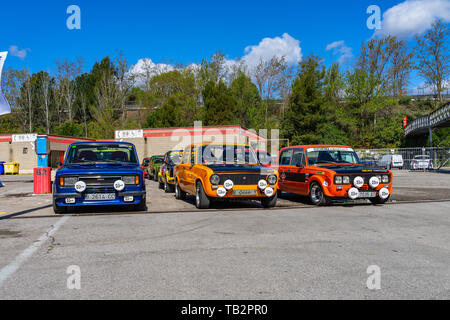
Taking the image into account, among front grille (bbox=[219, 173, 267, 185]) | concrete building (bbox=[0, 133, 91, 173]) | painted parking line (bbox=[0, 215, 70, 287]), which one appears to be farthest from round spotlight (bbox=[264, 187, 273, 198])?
concrete building (bbox=[0, 133, 91, 173])

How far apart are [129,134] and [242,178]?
36.3m

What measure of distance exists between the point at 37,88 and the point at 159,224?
72.6 m

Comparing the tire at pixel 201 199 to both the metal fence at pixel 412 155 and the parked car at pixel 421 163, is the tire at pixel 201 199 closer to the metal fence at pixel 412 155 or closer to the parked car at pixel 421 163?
the metal fence at pixel 412 155

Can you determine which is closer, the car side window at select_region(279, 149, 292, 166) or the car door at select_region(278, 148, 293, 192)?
the car door at select_region(278, 148, 293, 192)

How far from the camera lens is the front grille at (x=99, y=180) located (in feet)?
28.5

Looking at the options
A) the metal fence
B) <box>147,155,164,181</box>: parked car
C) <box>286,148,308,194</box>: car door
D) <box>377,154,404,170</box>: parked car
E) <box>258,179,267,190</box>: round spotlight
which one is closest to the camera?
<box>258,179,267,190</box>: round spotlight

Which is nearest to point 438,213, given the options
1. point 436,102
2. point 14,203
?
point 14,203

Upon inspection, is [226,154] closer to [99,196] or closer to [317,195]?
[317,195]

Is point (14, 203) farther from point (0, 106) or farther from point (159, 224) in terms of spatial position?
point (159, 224)

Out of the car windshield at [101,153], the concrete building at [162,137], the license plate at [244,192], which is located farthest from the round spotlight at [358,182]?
the concrete building at [162,137]

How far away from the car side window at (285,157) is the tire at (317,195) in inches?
65.5

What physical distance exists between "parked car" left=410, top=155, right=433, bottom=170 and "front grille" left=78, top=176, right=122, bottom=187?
30.7 meters

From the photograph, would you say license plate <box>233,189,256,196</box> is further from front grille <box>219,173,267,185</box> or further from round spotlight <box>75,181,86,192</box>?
round spotlight <box>75,181,86,192</box>

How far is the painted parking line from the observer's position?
4238 mm
